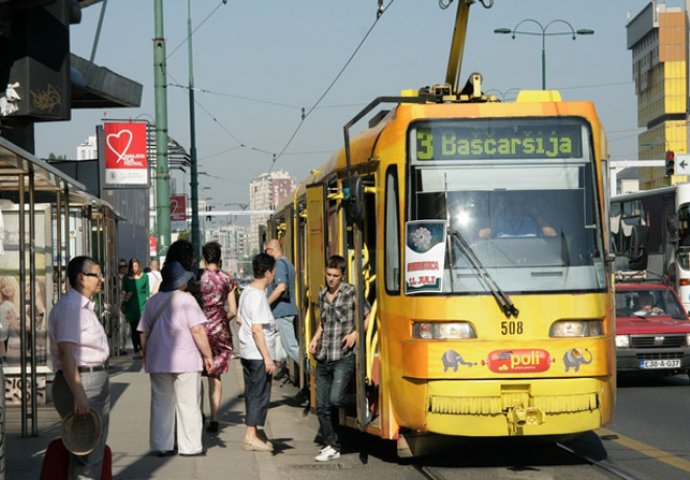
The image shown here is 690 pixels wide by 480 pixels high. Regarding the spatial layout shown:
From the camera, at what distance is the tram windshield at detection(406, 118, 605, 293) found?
10055 millimetres

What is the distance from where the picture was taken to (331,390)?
35.6ft

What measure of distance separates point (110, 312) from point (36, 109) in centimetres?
517

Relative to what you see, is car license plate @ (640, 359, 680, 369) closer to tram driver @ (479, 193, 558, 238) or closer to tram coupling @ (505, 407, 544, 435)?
Answer: tram driver @ (479, 193, 558, 238)

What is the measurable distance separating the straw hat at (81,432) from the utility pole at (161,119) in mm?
15884

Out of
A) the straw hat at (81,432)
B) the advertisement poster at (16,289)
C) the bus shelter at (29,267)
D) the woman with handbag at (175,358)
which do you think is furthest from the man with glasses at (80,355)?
the advertisement poster at (16,289)

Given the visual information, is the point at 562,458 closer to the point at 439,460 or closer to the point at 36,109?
the point at 439,460

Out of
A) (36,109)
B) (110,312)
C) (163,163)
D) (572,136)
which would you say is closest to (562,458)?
(572,136)

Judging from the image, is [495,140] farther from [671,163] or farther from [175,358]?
[671,163]

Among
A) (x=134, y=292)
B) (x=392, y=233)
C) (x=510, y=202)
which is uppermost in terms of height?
(x=510, y=202)

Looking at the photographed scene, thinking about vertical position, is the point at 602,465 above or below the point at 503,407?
below

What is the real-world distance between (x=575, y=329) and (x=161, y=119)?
14.9 metres

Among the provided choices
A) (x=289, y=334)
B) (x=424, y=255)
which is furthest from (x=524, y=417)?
(x=289, y=334)

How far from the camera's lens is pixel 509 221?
401 inches

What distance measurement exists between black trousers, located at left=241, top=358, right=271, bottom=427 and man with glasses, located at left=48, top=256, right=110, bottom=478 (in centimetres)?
301
